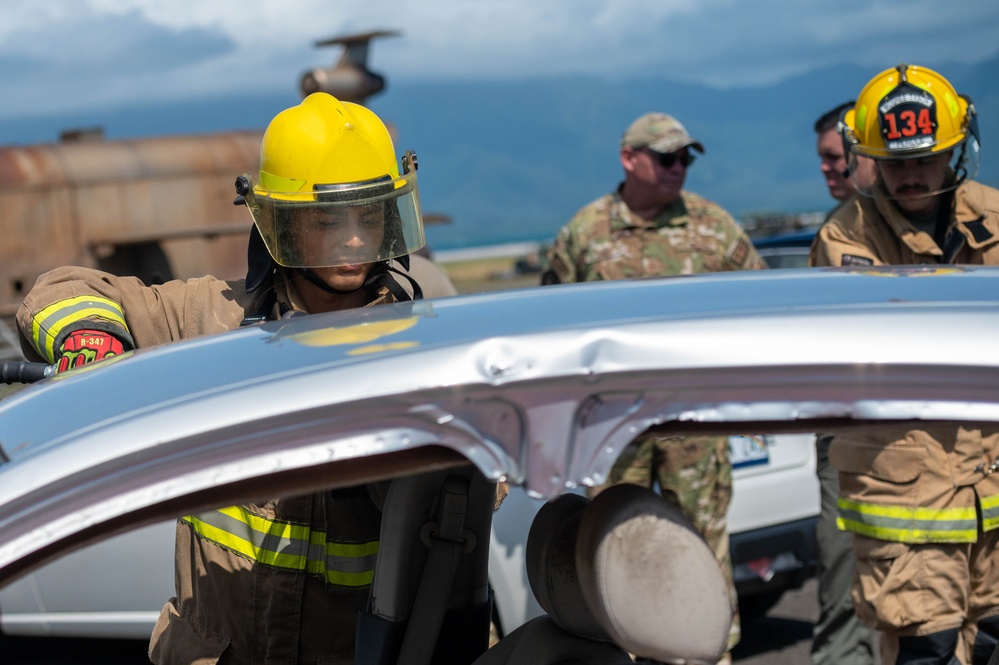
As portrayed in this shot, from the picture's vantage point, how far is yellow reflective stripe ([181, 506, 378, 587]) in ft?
7.71

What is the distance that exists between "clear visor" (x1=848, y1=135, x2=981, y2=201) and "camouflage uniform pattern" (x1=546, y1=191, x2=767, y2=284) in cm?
130

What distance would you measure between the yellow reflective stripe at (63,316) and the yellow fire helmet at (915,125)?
91.0 inches

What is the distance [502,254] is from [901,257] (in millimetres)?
58983

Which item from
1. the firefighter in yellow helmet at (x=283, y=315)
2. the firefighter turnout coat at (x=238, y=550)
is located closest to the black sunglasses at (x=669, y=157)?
the firefighter in yellow helmet at (x=283, y=315)

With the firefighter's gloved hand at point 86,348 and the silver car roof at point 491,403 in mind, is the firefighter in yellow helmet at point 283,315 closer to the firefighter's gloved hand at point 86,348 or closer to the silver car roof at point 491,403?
the firefighter's gloved hand at point 86,348

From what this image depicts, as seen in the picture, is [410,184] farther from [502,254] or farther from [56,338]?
[502,254]

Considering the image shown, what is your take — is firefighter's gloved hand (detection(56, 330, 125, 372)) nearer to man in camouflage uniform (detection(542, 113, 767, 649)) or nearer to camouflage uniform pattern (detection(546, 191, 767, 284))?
man in camouflage uniform (detection(542, 113, 767, 649))

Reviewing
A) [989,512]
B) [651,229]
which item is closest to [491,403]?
[989,512]

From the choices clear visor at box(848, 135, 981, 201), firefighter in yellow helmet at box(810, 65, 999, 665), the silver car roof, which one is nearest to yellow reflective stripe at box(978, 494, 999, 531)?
firefighter in yellow helmet at box(810, 65, 999, 665)

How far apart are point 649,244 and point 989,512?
6.82 ft

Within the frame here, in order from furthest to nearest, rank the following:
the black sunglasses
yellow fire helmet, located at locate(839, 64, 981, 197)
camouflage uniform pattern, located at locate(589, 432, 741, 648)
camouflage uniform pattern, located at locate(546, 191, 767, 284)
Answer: the black sunglasses
camouflage uniform pattern, located at locate(546, 191, 767, 284)
camouflage uniform pattern, located at locate(589, 432, 741, 648)
yellow fire helmet, located at locate(839, 64, 981, 197)

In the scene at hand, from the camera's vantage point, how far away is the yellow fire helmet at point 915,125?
3.57 meters

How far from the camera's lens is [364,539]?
7.71 ft


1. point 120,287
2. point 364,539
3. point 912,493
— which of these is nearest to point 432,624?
point 364,539
